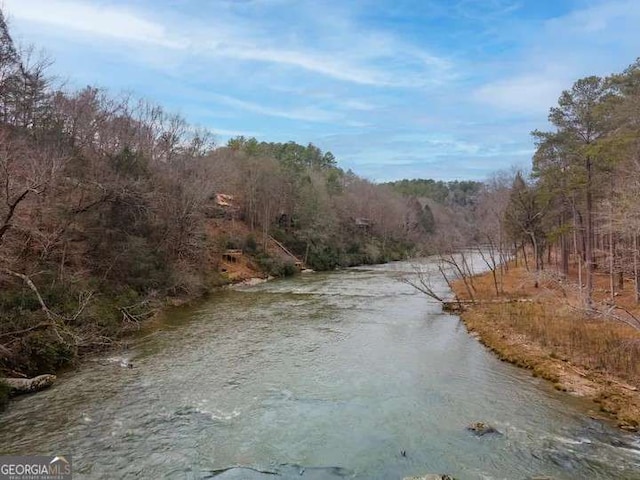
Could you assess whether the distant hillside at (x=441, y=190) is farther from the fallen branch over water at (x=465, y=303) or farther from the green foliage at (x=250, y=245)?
the fallen branch over water at (x=465, y=303)

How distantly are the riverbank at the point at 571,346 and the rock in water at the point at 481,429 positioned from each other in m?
3.40

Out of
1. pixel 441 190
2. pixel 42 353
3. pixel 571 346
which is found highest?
pixel 441 190

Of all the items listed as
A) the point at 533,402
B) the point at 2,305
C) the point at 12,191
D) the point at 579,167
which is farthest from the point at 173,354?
the point at 579,167

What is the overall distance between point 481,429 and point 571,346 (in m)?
9.09

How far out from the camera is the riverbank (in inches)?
552

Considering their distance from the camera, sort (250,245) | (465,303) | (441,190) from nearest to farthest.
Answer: (465,303) < (250,245) < (441,190)

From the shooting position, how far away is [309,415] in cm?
1263

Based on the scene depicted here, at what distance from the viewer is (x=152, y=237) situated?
30.8 m

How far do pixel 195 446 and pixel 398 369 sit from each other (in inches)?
338

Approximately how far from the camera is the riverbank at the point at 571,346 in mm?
14023

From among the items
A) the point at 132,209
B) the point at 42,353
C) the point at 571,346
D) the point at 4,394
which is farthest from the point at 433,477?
the point at 132,209

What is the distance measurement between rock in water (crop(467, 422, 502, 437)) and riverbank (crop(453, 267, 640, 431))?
3400 millimetres

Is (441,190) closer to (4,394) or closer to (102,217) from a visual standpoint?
(102,217)

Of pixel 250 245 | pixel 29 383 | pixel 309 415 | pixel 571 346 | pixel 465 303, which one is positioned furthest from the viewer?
pixel 250 245
